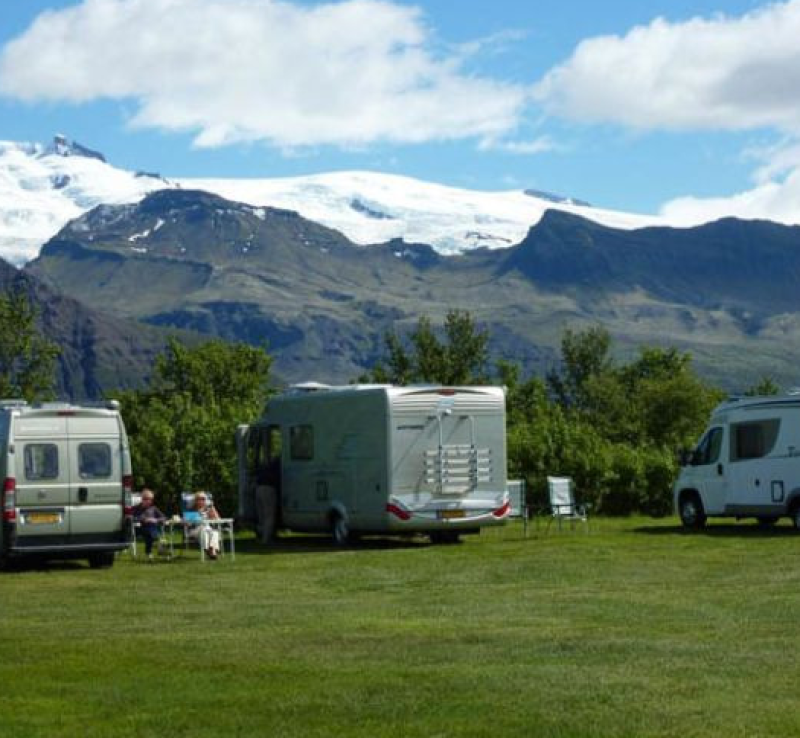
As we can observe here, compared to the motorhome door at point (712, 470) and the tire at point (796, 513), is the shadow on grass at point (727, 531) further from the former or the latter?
the motorhome door at point (712, 470)

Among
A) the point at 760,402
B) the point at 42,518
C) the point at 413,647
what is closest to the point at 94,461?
the point at 42,518

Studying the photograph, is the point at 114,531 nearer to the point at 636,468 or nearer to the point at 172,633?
the point at 172,633

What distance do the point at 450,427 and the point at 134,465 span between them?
12.9 m

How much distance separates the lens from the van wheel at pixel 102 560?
1038 inches

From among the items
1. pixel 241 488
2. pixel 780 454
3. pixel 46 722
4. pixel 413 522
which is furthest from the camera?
pixel 241 488

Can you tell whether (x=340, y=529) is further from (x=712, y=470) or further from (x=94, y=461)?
(x=712, y=470)

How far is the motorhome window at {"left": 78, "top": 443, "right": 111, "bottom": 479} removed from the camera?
84.8 ft

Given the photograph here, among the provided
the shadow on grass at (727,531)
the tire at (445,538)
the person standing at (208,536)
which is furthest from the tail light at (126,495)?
the shadow on grass at (727,531)

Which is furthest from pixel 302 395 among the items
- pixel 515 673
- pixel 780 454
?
pixel 515 673

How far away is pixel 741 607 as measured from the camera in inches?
691

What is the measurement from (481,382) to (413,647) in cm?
6141

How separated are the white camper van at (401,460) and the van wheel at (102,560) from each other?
4.63 m

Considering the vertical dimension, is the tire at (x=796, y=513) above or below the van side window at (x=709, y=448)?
below

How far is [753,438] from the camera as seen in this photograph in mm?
31469
